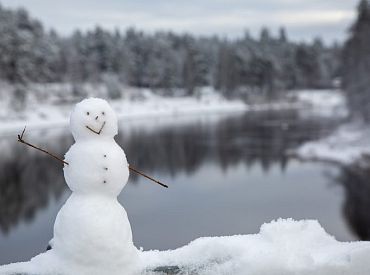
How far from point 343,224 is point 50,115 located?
42567 millimetres

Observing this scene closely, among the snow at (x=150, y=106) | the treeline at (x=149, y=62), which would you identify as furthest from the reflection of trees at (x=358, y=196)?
the treeline at (x=149, y=62)

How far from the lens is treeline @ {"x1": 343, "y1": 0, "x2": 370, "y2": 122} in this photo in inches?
1521

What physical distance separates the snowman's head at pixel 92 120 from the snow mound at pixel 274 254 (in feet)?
5.12

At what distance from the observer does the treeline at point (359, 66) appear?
3862cm

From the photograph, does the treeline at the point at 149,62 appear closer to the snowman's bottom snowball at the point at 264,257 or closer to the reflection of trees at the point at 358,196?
the reflection of trees at the point at 358,196

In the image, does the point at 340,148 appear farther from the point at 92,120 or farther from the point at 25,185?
the point at 92,120

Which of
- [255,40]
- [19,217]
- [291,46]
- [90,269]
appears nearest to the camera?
[90,269]

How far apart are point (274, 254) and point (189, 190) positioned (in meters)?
18.6

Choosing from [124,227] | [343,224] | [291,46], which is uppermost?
[291,46]

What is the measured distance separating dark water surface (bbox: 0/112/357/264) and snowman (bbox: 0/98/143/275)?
35.3 ft

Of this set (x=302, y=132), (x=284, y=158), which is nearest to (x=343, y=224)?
(x=284, y=158)

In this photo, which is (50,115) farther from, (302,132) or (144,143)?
(302,132)

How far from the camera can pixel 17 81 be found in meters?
52.2

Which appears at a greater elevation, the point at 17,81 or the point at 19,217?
the point at 17,81
